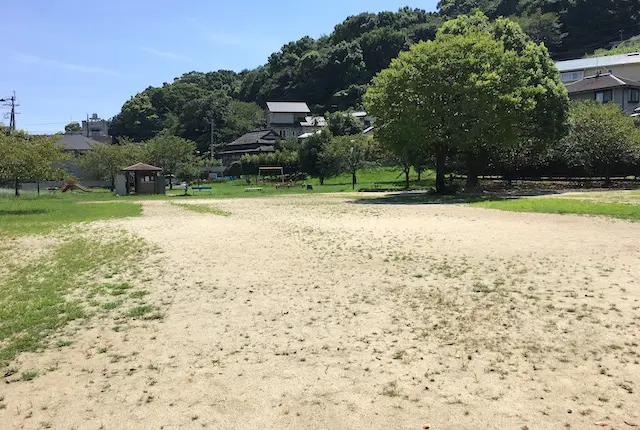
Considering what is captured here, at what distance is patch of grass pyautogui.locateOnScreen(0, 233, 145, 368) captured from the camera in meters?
5.43

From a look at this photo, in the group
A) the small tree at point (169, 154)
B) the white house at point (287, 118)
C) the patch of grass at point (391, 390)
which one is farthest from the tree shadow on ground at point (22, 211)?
the white house at point (287, 118)

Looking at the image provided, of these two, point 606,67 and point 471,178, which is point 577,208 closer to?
point 471,178

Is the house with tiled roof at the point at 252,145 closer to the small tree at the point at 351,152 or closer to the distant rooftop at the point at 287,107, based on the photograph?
the distant rooftop at the point at 287,107

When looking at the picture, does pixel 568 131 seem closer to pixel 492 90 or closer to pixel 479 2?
pixel 492 90

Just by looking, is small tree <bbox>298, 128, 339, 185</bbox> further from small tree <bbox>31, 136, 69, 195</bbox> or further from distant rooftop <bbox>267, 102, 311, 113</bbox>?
small tree <bbox>31, 136, 69, 195</bbox>

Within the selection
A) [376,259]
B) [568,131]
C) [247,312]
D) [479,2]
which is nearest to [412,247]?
[376,259]

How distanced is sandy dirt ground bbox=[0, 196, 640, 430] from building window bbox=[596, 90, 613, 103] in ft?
168

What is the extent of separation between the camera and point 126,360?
482 centimetres

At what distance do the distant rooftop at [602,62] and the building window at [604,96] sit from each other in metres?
17.8

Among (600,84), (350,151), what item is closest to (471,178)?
(350,151)

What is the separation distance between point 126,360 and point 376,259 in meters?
5.82

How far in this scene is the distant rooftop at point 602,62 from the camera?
6775 centimetres

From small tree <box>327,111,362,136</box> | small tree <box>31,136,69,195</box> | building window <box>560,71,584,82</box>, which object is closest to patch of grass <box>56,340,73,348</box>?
small tree <box>31,136,69,195</box>

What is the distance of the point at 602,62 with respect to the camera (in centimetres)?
7044
